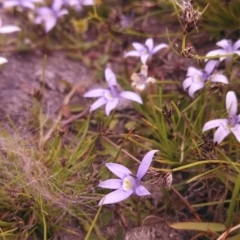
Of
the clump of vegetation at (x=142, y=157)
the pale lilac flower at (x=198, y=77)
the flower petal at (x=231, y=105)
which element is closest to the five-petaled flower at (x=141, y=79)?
the clump of vegetation at (x=142, y=157)

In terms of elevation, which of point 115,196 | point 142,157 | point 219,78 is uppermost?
point 219,78

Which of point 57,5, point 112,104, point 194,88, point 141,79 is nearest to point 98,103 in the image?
point 112,104

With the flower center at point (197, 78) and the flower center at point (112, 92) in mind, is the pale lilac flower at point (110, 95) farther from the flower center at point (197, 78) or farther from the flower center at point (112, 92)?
the flower center at point (197, 78)

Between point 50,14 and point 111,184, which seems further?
point 50,14

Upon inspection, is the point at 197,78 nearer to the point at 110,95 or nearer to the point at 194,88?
the point at 194,88

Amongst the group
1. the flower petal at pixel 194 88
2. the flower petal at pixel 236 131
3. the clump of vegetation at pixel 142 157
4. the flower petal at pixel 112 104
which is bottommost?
the clump of vegetation at pixel 142 157

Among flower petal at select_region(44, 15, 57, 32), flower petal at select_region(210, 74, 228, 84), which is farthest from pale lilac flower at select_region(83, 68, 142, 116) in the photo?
flower petal at select_region(44, 15, 57, 32)
